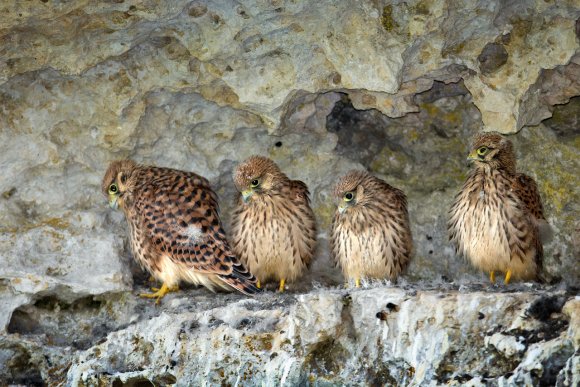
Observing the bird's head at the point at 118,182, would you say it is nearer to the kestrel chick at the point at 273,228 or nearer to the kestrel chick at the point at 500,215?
the kestrel chick at the point at 273,228

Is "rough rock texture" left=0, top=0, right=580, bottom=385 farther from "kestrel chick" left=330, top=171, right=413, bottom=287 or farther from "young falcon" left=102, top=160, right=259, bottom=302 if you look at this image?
"kestrel chick" left=330, top=171, right=413, bottom=287

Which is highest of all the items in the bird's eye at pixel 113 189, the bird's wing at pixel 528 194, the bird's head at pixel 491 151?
the bird's head at pixel 491 151

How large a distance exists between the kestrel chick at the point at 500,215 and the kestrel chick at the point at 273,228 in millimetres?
1256

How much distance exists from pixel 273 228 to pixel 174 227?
759mm

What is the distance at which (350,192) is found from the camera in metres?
7.17

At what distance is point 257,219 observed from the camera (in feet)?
24.6

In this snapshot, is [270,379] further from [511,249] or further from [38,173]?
[38,173]

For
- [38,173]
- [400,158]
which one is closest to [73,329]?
[38,173]

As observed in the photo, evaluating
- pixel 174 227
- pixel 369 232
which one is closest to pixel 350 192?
pixel 369 232

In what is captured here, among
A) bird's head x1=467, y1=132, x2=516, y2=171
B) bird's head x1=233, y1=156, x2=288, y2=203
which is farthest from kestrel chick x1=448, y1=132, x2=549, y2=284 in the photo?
bird's head x1=233, y1=156, x2=288, y2=203

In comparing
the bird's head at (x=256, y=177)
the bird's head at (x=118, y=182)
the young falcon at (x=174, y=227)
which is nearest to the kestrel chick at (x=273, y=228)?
the bird's head at (x=256, y=177)

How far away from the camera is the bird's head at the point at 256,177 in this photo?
7297 millimetres

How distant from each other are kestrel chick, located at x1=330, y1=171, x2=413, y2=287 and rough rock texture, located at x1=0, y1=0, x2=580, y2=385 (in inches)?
24.0

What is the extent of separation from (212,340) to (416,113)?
2.74 meters
